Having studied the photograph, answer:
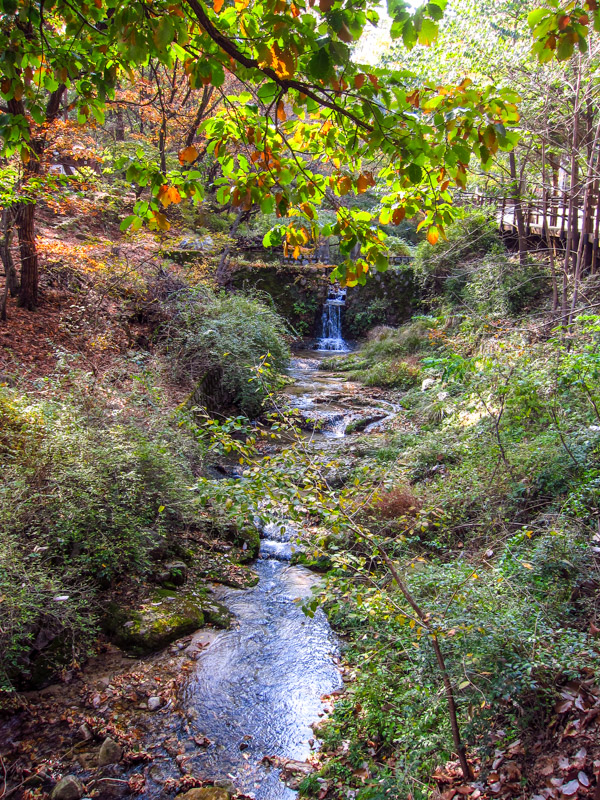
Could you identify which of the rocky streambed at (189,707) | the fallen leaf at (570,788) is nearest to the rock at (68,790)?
the rocky streambed at (189,707)

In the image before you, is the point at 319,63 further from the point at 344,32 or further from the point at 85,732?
the point at 85,732

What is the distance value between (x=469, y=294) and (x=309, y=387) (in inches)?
192

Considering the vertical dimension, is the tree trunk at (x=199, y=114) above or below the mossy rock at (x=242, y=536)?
above

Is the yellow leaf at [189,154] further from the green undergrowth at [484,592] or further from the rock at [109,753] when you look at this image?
the rock at [109,753]

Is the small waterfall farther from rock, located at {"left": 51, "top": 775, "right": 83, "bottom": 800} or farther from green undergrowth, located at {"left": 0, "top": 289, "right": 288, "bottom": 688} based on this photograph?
rock, located at {"left": 51, "top": 775, "right": 83, "bottom": 800}

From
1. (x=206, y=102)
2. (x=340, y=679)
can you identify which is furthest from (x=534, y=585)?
(x=206, y=102)

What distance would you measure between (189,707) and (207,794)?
843 mm

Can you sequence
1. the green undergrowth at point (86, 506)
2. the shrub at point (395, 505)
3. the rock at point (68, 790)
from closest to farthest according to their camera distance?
the rock at point (68, 790) < the green undergrowth at point (86, 506) < the shrub at point (395, 505)

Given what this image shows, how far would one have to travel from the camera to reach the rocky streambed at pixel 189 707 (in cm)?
326

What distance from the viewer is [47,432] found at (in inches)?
189

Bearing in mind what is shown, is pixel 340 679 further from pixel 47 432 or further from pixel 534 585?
pixel 47 432

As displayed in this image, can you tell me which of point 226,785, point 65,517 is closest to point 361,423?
point 65,517

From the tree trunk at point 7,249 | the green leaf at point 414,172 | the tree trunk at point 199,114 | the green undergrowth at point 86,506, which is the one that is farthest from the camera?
the tree trunk at point 199,114

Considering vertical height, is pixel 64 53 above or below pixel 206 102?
below
